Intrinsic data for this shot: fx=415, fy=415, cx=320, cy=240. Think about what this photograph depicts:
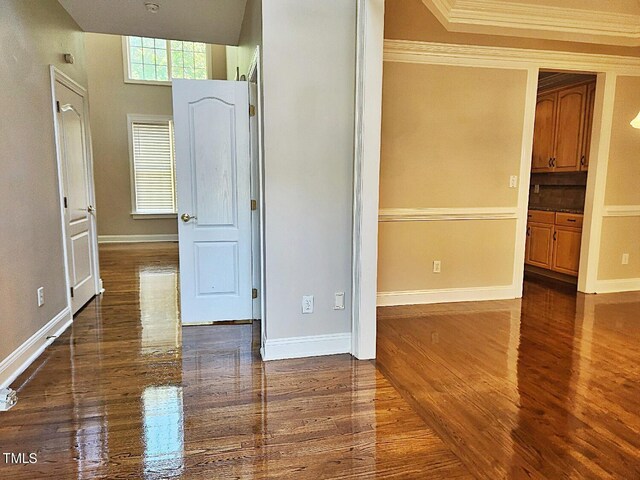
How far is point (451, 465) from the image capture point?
1741 mm

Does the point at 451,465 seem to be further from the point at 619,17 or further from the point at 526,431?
the point at 619,17

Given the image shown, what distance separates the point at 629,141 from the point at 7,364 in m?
5.74

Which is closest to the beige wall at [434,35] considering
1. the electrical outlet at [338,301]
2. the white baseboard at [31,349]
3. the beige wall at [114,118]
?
the electrical outlet at [338,301]

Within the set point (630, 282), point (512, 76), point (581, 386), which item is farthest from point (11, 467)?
point (630, 282)

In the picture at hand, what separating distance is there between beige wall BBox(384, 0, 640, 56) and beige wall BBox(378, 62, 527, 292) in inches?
9.6

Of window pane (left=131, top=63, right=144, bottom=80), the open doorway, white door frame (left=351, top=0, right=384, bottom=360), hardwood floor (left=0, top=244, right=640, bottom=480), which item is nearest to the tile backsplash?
the open doorway

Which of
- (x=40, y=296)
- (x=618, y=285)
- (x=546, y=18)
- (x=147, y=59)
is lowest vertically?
(x=618, y=285)

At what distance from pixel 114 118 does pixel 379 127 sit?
22.0 ft

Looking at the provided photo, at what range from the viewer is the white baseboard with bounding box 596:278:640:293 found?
453 cm

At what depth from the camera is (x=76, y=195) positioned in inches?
149

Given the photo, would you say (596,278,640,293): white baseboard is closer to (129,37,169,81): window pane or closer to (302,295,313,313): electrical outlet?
(302,295,313,313): electrical outlet

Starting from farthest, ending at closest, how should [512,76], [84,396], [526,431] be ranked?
[512,76], [84,396], [526,431]

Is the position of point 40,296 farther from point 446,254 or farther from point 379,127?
point 446,254

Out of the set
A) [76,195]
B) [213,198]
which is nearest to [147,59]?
[76,195]
